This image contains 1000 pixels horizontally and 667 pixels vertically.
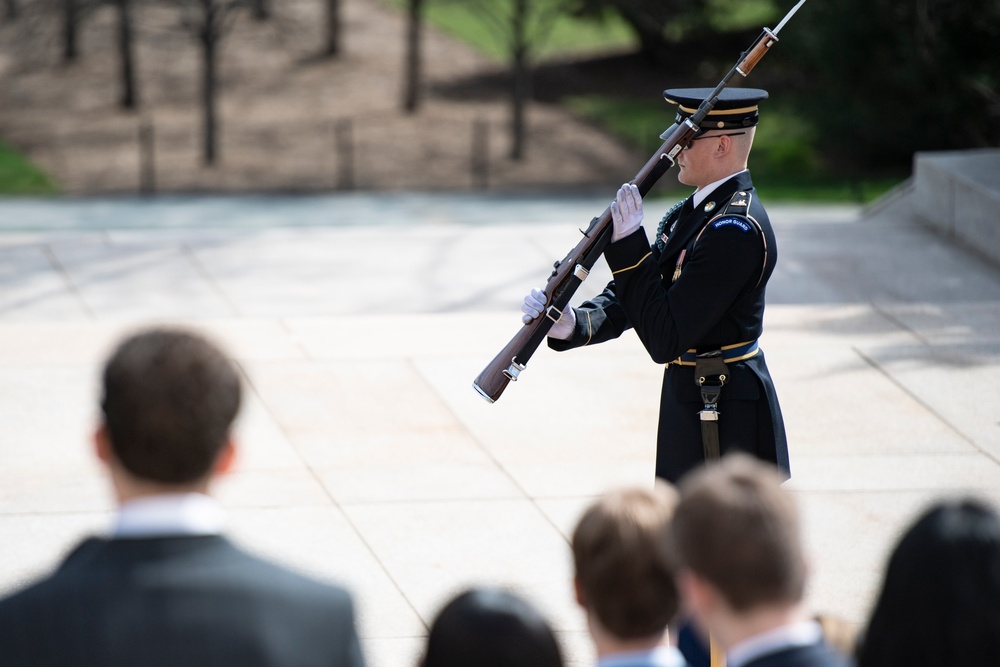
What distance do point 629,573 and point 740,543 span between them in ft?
1.04

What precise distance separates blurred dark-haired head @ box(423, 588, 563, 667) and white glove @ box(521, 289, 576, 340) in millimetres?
1757

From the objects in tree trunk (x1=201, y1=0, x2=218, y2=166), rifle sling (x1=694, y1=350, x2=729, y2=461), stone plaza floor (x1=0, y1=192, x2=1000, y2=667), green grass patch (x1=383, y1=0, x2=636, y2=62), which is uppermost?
rifle sling (x1=694, y1=350, x2=729, y2=461)

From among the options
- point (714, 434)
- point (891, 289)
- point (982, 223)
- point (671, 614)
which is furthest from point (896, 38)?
point (671, 614)

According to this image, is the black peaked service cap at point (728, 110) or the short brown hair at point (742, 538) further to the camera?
the black peaked service cap at point (728, 110)

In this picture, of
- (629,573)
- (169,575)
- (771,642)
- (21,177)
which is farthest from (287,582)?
(21,177)

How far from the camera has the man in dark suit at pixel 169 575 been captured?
1.89 meters

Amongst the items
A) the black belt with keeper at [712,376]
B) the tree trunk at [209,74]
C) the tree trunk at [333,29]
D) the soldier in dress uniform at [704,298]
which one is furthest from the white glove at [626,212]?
the tree trunk at [333,29]

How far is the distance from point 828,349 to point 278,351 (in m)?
3.09

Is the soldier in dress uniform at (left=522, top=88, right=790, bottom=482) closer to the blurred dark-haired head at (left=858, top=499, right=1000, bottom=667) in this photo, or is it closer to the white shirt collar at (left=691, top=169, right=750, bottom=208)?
the white shirt collar at (left=691, top=169, right=750, bottom=208)

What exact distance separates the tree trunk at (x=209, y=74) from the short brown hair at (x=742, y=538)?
1723cm

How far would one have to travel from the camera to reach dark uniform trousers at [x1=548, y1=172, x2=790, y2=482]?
3697 mm

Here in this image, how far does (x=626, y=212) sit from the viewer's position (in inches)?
144

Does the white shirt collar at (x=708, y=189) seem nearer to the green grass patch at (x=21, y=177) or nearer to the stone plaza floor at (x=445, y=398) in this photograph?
the stone plaza floor at (x=445, y=398)

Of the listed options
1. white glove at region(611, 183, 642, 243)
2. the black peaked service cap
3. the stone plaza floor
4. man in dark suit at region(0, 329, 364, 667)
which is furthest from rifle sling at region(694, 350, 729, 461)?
man in dark suit at region(0, 329, 364, 667)
